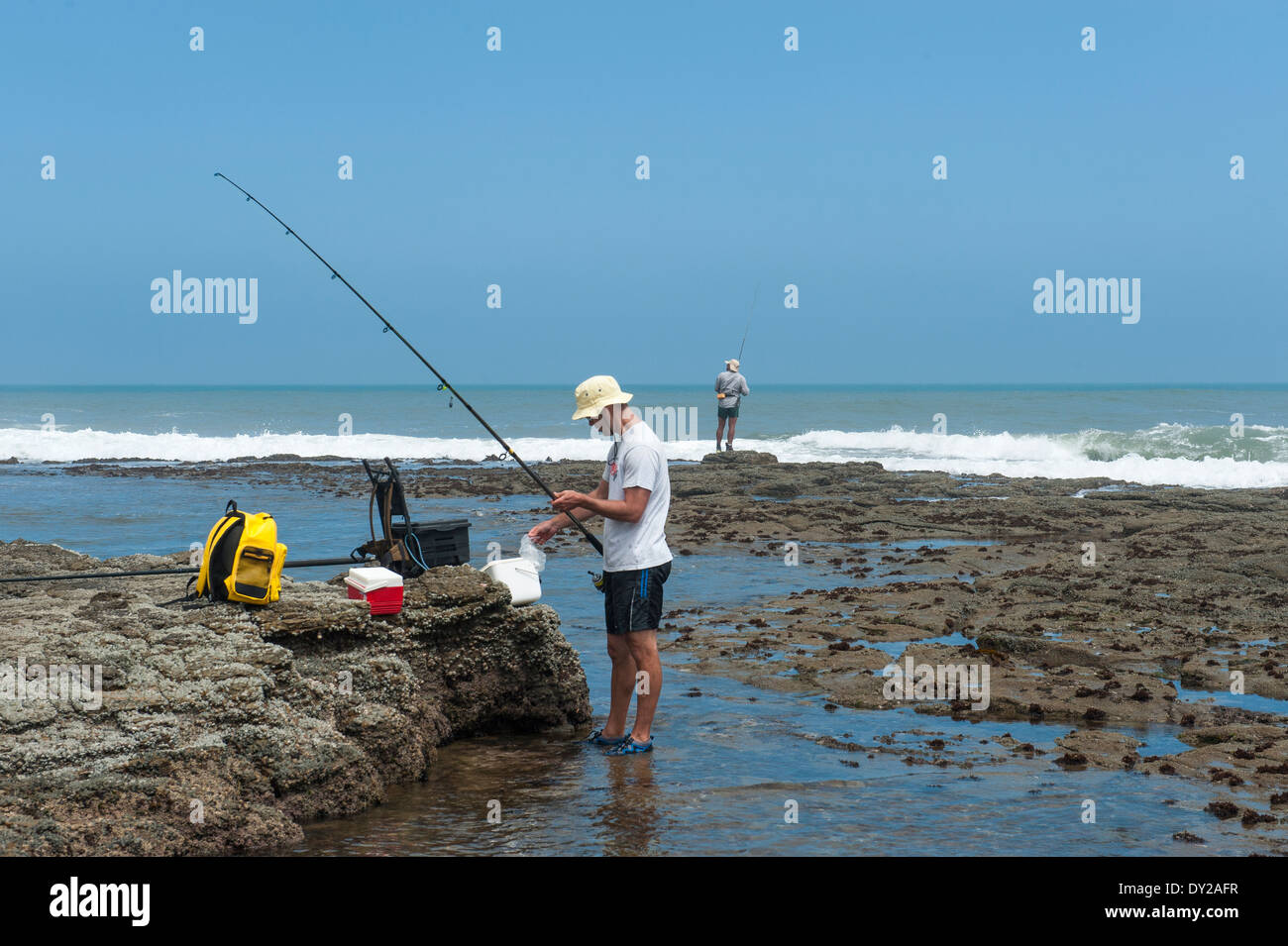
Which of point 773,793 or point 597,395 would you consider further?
point 597,395

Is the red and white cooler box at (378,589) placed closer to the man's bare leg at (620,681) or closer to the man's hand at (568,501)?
the man's hand at (568,501)

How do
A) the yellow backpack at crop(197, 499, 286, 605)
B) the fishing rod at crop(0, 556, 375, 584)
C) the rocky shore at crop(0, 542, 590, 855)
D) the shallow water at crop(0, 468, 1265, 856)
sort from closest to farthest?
the rocky shore at crop(0, 542, 590, 855) → the shallow water at crop(0, 468, 1265, 856) → the yellow backpack at crop(197, 499, 286, 605) → the fishing rod at crop(0, 556, 375, 584)

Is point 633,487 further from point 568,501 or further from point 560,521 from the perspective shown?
point 560,521

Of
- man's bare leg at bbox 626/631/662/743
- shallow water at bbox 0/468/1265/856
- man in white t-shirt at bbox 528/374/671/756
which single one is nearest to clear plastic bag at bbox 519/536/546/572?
man in white t-shirt at bbox 528/374/671/756

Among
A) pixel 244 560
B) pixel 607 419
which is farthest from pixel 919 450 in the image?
pixel 244 560

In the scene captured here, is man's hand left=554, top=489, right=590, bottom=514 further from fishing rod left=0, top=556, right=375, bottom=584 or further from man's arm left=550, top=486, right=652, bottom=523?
fishing rod left=0, top=556, right=375, bottom=584

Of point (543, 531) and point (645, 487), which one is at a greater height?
point (645, 487)

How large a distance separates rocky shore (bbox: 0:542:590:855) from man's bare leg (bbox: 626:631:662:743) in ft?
2.40

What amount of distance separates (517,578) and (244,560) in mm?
1575

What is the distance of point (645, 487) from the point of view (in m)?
5.75

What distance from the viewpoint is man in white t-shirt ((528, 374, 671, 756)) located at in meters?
5.76

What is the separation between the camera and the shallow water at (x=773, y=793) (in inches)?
181

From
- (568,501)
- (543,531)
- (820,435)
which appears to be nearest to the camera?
(568,501)
